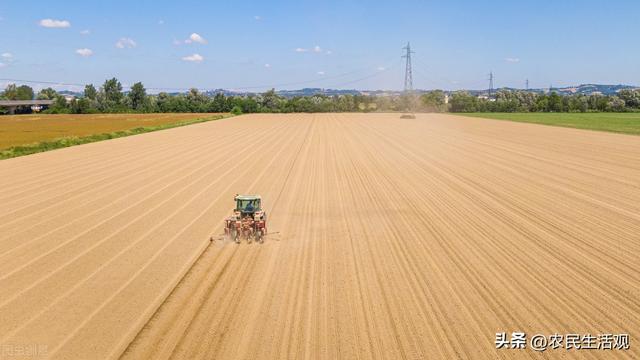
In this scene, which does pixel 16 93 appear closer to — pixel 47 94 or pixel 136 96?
pixel 47 94

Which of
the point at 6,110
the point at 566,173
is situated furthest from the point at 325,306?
the point at 6,110

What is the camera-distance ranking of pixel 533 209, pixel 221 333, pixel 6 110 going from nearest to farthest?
pixel 221 333, pixel 533 209, pixel 6 110

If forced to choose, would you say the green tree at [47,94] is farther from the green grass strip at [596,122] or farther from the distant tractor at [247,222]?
the distant tractor at [247,222]

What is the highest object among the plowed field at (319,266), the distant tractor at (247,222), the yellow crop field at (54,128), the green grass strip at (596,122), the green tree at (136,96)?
the green tree at (136,96)

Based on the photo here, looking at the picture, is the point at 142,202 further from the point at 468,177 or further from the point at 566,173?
the point at 566,173

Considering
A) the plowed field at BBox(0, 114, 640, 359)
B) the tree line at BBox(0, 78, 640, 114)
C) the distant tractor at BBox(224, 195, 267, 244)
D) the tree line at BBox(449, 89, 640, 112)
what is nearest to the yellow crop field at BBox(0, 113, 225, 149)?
the plowed field at BBox(0, 114, 640, 359)

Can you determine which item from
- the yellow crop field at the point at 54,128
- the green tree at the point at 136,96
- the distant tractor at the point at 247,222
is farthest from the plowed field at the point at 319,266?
the green tree at the point at 136,96
